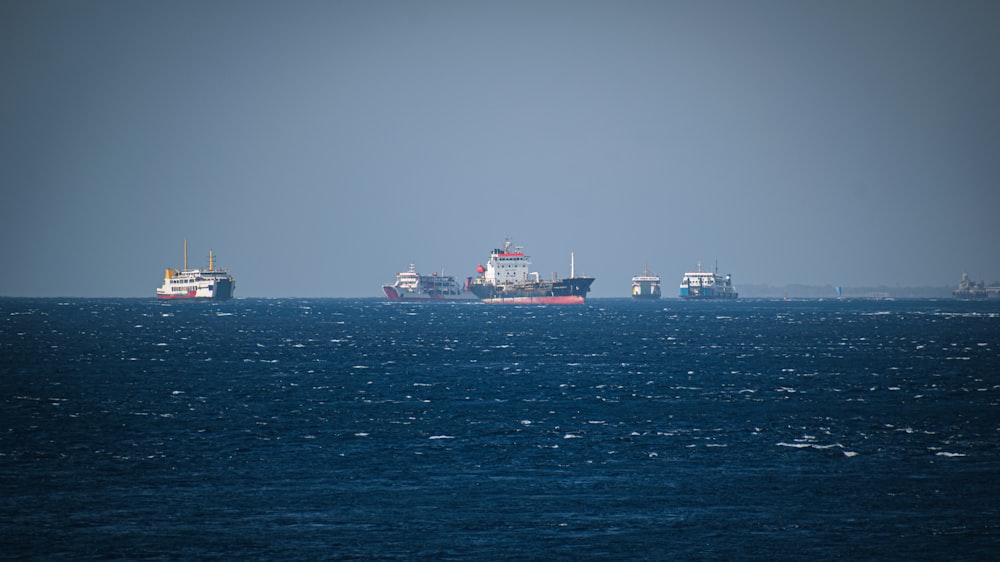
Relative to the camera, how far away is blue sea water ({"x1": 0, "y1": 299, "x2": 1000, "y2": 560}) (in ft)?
94.7

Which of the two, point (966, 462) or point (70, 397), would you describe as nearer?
point (966, 462)

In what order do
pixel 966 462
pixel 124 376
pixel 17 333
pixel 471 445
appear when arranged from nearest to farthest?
pixel 966 462, pixel 471 445, pixel 124 376, pixel 17 333

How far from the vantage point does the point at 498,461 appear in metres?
40.0

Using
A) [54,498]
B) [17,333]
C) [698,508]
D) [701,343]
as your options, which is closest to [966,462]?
[698,508]

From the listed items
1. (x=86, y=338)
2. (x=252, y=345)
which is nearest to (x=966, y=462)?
(x=252, y=345)

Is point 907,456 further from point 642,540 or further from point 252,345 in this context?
point 252,345

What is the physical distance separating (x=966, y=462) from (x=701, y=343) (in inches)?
2993

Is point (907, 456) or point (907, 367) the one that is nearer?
point (907, 456)

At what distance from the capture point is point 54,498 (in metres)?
33.0

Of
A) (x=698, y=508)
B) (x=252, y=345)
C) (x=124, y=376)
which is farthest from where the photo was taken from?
(x=252, y=345)

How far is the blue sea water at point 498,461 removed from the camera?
2888 centimetres

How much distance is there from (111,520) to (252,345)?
81.3 m

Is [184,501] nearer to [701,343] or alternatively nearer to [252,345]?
[252,345]

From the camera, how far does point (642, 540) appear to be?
94.9 feet
